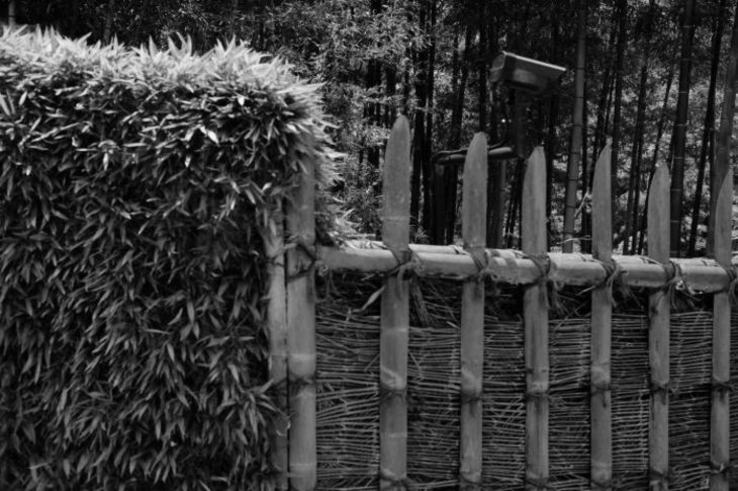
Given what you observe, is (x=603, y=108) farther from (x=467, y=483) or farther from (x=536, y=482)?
(x=467, y=483)

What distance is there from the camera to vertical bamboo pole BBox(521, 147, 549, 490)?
299 cm

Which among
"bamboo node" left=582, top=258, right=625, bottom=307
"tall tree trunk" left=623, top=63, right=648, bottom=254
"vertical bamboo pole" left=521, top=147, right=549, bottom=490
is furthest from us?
"tall tree trunk" left=623, top=63, right=648, bottom=254

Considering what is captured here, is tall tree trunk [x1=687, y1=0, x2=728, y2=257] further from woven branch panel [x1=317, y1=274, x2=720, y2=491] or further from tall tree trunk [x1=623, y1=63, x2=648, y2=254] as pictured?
woven branch panel [x1=317, y1=274, x2=720, y2=491]

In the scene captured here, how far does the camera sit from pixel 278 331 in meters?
2.60

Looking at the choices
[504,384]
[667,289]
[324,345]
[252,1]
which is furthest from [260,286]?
[252,1]

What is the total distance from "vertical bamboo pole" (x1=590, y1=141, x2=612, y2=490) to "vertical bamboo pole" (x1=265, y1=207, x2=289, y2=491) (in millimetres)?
1263

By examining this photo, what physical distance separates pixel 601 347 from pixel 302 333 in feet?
4.06

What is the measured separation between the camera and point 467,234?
9.50 ft

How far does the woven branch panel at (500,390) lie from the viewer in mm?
2752

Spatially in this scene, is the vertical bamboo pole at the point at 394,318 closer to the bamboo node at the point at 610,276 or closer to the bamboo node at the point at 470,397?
the bamboo node at the point at 470,397

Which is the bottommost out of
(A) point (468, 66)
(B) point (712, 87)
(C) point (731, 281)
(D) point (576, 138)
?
(C) point (731, 281)

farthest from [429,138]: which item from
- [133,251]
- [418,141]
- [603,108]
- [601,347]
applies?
[133,251]

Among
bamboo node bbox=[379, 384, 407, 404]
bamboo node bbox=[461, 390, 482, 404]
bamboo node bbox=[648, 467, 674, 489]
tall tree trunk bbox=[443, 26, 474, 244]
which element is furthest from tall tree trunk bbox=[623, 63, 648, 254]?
bamboo node bbox=[379, 384, 407, 404]

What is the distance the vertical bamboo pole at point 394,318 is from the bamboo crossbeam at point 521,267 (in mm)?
73
